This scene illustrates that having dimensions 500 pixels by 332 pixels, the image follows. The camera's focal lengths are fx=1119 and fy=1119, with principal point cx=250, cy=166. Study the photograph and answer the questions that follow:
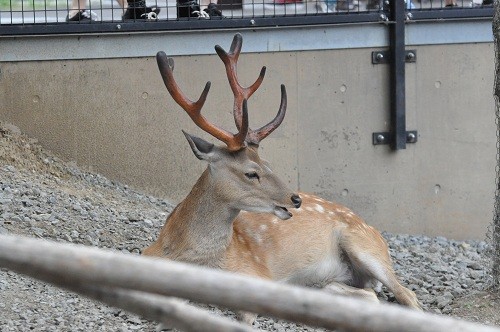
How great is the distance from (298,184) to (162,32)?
1.72m

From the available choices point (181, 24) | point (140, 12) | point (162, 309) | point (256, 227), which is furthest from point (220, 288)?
point (140, 12)

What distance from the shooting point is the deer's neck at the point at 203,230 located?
21.7 ft

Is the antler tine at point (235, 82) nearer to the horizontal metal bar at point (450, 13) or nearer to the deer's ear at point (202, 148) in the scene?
the deer's ear at point (202, 148)

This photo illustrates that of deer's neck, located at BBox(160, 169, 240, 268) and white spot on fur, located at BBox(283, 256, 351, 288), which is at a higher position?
deer's neck, located at BBox(160, 169, 240, 268)

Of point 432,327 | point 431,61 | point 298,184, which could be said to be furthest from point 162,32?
point 432,327

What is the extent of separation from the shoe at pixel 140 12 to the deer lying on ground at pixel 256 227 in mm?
2383

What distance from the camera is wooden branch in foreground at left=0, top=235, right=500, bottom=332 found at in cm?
271

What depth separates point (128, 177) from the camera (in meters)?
9.25

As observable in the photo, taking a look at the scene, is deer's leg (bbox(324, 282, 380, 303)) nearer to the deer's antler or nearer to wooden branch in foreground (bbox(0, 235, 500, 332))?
the deer's antler

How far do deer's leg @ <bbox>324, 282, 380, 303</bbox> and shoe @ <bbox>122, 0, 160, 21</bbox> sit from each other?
310cm

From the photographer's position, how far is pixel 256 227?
7.17 m

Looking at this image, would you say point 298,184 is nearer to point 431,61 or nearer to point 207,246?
point 431,61

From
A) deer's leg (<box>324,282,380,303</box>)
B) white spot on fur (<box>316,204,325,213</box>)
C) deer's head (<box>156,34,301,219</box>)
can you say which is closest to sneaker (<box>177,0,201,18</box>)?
white spot on fur (<box>316,204,325,213</box>)

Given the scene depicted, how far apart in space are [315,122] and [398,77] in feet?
2.70
